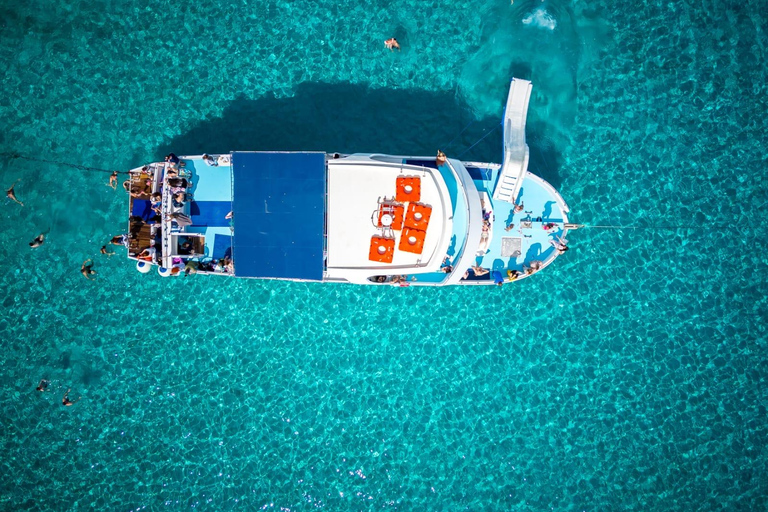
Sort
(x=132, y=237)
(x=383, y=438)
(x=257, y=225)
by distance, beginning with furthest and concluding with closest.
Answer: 1. (x=383, y=438)
2. (x=132, y=237)
3. (x=257, y=225)

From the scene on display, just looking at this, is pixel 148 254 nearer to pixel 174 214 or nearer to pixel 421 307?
pixel 174 214

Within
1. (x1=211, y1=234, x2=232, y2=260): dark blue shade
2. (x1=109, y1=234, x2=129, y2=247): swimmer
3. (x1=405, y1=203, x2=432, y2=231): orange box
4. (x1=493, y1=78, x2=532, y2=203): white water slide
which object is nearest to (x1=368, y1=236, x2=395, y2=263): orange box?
(x1=405, y1=203, x2=432, y2=231): orange box

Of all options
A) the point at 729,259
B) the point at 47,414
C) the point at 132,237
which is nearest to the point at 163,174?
the point at 132,237

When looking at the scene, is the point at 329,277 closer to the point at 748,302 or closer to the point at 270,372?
the point at 270,372

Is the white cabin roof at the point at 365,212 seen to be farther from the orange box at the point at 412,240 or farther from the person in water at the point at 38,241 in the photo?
the person in water at the point at 38,241

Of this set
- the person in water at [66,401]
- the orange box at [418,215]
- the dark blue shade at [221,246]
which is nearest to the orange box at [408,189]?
the orange box at [418,215]

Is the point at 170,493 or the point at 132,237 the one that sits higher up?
the point at 132,237
